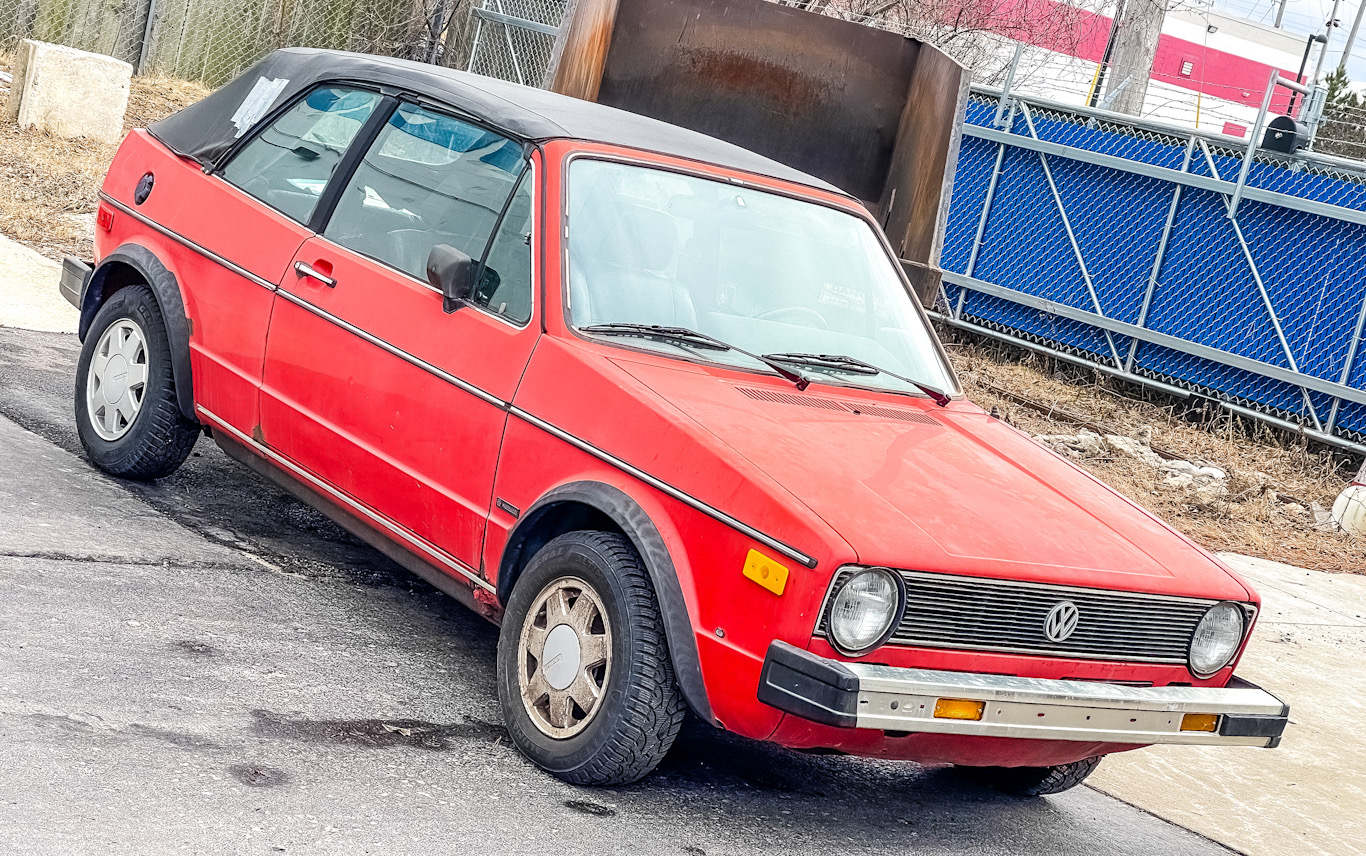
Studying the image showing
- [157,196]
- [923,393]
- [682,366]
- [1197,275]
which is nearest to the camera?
[682,366]

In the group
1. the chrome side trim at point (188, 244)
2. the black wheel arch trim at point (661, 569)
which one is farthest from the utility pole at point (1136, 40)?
the black wheel arch trim at point (661, 569)

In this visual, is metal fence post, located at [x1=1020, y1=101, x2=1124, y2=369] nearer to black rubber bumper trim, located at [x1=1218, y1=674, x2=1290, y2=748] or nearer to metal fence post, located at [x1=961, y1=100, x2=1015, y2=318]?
metal fence post, located at [x1=961, y1=100, x2=1015, y2=318]

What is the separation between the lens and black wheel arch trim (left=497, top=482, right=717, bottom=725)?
360 cm

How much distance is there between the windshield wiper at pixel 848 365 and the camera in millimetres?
4512

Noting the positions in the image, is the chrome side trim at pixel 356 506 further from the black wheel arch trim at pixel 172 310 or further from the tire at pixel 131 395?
the tire at pixel 131 395


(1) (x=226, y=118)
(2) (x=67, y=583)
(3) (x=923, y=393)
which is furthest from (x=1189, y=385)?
(2) (x=67, y=583)

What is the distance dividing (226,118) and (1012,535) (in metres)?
3.40

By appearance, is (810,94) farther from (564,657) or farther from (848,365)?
(564,657)

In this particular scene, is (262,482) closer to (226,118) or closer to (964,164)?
(226,118)

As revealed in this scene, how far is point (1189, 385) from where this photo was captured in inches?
479

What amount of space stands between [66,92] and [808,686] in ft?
34.1

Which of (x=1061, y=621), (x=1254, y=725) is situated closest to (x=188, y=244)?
(x=1061, y=621)

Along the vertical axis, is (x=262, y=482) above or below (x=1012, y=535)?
below

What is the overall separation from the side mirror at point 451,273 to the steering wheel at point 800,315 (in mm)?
900
